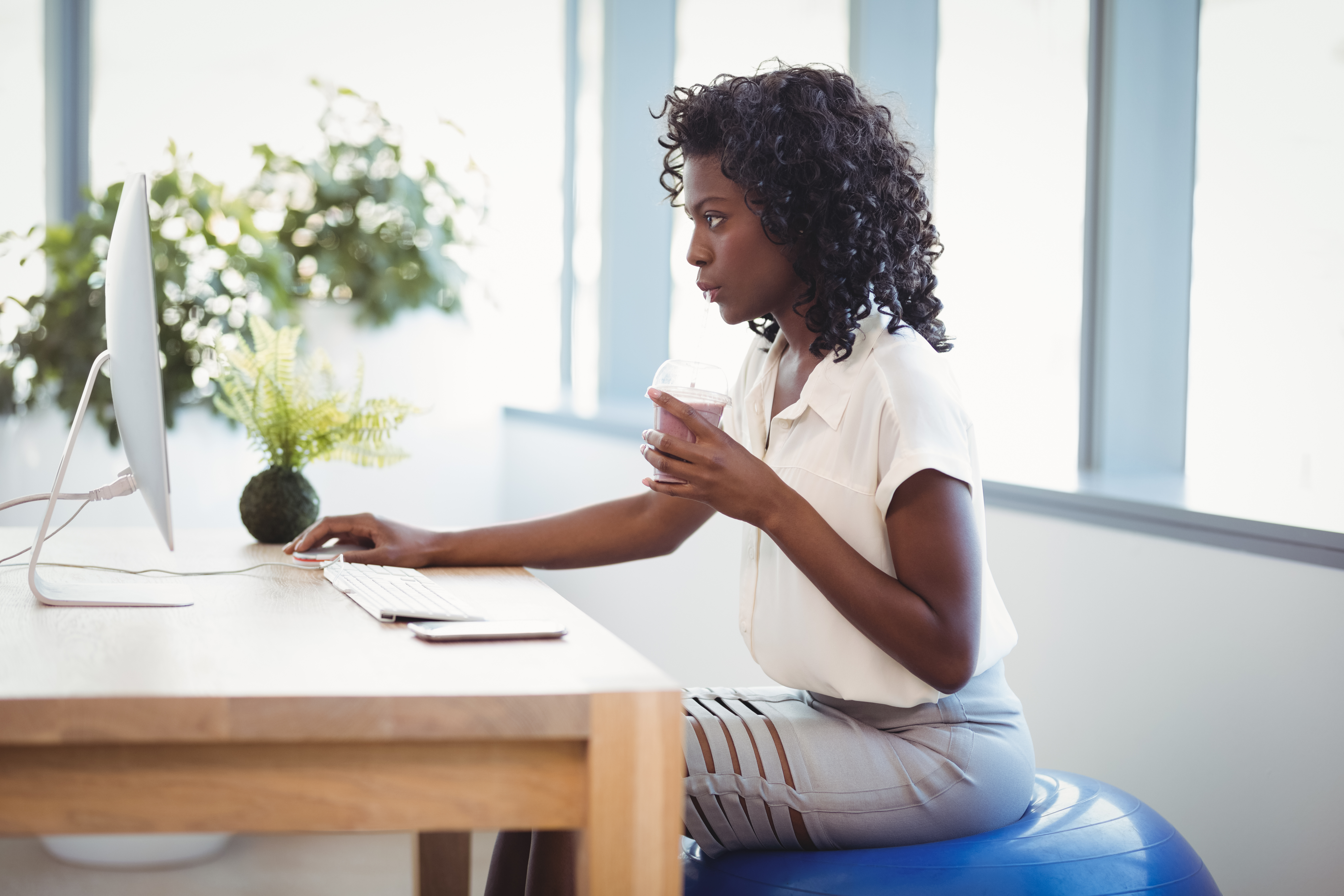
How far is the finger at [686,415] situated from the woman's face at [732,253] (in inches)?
9.1

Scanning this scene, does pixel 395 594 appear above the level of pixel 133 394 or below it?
below

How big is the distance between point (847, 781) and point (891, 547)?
0.81 feet

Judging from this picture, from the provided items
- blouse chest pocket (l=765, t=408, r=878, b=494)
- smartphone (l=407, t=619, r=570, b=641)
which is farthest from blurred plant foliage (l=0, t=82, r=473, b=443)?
smartphone (l=407, t=619, r=570, b=641)

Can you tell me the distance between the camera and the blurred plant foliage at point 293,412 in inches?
69.9

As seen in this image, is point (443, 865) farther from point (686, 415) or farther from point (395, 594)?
point (686, 415)

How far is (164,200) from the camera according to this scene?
10.6 feet

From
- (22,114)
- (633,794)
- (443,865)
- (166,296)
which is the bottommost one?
(443,865)

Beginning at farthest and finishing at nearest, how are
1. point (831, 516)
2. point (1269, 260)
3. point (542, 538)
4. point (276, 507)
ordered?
1. point (1269, 260)
2. point (276, 507)
3. point (542, 538)
4. point (831, 516)

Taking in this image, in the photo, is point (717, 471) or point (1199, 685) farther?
point (1199, 685)

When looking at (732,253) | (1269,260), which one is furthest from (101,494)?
(1269,260)

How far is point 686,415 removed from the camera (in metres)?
1.22

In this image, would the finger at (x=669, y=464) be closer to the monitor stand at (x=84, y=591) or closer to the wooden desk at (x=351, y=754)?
the wooden desk at (x=351, y=754)

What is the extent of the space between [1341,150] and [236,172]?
→ 3196 millimetres

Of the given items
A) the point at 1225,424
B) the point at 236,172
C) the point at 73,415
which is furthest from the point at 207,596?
the point at 236,172
